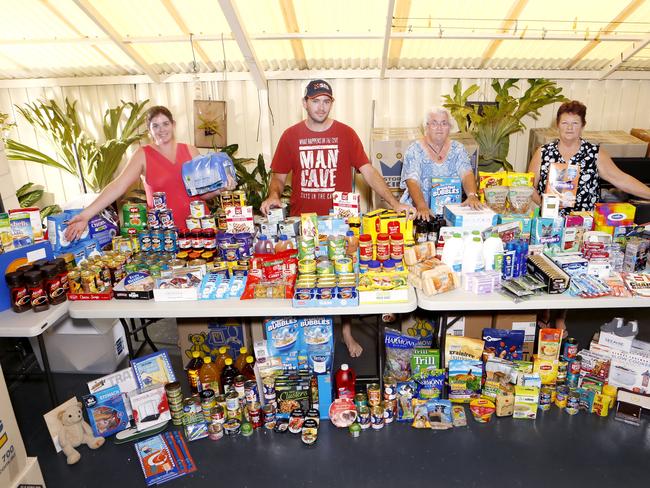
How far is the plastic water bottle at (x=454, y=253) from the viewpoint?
105 inches

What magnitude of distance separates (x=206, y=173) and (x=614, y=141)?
5177 millimetres

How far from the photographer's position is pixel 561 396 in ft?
9.66

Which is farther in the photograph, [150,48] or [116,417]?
Answer: [150,48]

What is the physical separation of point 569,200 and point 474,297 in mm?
1130

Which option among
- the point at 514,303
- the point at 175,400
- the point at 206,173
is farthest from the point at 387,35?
the point at 175,400

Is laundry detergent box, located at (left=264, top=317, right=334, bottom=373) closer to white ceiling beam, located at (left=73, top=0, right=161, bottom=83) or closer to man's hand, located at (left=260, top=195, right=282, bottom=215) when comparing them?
man's hand, located at (left=260, top=195, right=282, bottom=215)

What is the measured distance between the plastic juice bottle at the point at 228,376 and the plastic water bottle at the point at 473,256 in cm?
159

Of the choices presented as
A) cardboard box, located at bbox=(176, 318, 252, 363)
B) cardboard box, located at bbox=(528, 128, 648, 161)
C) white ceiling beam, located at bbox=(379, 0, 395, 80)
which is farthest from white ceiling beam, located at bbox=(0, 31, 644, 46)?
cardboard box, located at bbox=(176, 318, 252, 363)

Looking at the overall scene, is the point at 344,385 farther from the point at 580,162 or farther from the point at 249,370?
the point at 580,162

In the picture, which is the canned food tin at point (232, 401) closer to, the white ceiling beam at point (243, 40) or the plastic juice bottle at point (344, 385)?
the plastic juice bottle at point (344, 385)

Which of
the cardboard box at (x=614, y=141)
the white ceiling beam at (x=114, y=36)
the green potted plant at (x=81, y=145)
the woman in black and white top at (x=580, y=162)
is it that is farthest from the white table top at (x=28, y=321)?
the cardboard box at (x=614, y=141)

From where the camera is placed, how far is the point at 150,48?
6.00 m

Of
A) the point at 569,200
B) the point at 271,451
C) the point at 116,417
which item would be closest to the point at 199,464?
the point at 271,451

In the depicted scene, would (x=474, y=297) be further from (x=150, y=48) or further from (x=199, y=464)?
(x=150, y=48)
